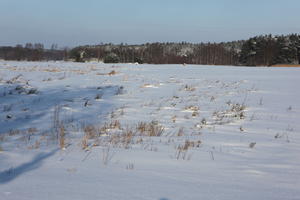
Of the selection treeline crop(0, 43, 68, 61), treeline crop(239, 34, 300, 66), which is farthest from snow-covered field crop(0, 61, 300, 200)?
treeline crop(0, 43, 68, 61)

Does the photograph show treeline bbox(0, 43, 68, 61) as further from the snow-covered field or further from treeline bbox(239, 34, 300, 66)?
the snow-covered field

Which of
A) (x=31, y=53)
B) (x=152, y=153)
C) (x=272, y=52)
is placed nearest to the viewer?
(x=152, y=153)

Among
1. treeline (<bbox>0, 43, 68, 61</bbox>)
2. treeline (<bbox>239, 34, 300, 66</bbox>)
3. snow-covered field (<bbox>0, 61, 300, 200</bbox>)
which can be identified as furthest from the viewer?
treeline (<bbox>0, 43, 68, 61</bbox>)

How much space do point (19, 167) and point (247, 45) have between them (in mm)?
67644

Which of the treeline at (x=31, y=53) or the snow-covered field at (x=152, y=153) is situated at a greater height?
the treeline at (x=31, y=53)

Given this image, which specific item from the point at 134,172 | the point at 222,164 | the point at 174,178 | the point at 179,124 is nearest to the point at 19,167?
the point at 134,172

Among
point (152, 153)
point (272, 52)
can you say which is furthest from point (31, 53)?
point (152, 153)

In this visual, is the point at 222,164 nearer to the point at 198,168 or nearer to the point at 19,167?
the point at 198,168

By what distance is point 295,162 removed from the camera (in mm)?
3289

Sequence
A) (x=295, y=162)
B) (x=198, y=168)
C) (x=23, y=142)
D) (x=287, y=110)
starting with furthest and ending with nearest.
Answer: (x=287, y=110) < (x=23, y=142) < (x=295, y=162) < (x=198, y=168)

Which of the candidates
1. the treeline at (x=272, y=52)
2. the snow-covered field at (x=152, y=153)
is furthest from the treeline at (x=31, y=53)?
the snow-covered field at (x=152, y=153)

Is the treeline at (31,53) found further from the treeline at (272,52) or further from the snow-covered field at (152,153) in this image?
the snow-covered field at (152,153)

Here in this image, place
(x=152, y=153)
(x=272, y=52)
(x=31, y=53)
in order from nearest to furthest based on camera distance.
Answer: (x=152, y=153) → (x=272, y=52) → (x=31, y=53)

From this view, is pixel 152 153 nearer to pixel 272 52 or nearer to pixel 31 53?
pixel 272 52
